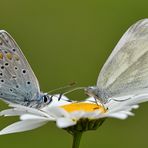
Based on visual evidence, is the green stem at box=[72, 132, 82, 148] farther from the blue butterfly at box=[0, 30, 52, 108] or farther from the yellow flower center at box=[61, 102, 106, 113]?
the blue butterfly at box=[0, 30, 52, 108]

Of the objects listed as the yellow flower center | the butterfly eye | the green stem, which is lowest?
the green stem

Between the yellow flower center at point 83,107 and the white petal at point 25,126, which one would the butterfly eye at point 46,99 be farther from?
the white petal at point 25,126

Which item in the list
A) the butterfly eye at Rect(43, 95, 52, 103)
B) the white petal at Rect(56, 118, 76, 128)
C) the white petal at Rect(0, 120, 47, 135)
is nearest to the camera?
the white petal at Rect(56, 118, 76, 128)

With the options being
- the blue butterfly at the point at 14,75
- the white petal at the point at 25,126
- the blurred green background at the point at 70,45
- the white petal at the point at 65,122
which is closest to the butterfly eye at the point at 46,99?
the blue butterfly at the point at 14,75

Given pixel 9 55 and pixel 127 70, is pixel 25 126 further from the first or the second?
pixel 127 70

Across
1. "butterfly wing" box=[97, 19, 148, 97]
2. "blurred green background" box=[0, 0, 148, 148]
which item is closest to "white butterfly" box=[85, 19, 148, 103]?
"butterfly wing" box=[97, 19, 148, 97]

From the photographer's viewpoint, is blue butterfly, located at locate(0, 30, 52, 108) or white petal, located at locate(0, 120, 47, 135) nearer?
white petal, located at locate(0, 120, 47, 135)
